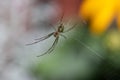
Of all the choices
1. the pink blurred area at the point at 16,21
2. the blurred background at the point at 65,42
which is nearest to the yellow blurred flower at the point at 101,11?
the blurred background at the point at 65,42

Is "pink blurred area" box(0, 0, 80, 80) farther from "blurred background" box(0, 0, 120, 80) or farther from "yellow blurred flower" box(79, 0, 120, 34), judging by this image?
"yellow blurred flower" box(79, 0, 120, 34)

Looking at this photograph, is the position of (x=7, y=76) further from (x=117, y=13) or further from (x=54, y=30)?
(x=117, y=13)

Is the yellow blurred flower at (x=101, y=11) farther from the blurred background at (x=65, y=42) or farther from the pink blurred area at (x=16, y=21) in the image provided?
the pink blurred area at (x=16, y=21)

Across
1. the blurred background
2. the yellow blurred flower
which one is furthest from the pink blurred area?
the yellow blurred flower

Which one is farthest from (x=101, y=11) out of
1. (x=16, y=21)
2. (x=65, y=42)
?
(x=16, y=21)

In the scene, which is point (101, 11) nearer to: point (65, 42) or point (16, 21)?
point (65, 42)

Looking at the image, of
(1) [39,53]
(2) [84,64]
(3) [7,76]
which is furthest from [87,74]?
(3) [7,76]

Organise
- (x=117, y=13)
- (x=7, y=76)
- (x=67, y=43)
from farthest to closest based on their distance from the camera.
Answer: (x=7, y=76)
(x=67, y=43)
(x=117, y=13)
